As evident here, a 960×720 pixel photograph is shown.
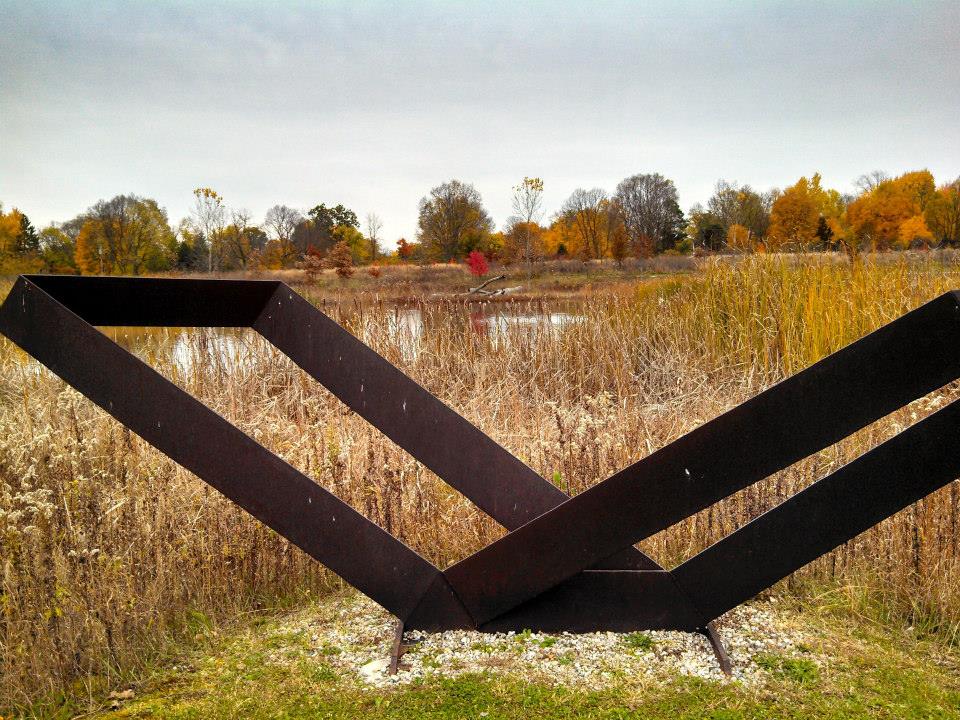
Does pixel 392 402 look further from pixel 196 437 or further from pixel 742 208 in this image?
pixel 742 208

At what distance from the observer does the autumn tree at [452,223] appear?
122ft

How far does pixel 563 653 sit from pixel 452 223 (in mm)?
35959

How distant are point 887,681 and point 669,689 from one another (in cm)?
66

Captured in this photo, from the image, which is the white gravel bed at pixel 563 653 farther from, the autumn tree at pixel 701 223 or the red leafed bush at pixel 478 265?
the autumn tree at pixel 701 223

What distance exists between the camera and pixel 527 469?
2.39 metres

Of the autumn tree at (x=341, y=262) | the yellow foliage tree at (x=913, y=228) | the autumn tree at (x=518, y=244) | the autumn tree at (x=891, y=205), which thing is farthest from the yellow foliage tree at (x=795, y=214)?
the autumn tree at (x=341, y=262)

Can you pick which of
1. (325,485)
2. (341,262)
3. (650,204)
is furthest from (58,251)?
(325,485)

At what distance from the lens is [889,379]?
186 centimetres

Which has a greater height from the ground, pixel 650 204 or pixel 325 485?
pixel 650 204

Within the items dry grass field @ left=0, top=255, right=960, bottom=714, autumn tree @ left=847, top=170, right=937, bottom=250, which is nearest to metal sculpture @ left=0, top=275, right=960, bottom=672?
dry grass field @ left=0, top=255, right=960, bottom=714

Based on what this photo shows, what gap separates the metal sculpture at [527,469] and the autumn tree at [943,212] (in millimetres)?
36097

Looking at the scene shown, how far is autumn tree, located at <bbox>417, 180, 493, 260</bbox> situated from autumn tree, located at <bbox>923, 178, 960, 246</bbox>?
68.7 ft

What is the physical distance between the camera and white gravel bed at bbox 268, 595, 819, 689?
84.6 inches

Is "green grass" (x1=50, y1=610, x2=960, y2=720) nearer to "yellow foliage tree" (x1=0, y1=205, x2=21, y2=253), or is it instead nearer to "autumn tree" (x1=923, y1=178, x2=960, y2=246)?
"autumn tree" (x1=923, y1=178, x2=960, y2=246)
